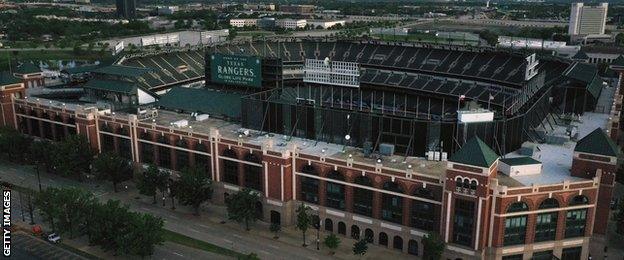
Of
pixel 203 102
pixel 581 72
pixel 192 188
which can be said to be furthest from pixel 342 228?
pixel 581 72

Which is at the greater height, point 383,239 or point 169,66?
point 169,66

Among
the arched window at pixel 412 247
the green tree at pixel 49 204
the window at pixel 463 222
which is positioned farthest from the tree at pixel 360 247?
the green tree at pixel 49 204

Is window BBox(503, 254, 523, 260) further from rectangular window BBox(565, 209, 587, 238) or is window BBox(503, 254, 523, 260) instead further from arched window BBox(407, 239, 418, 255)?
arched window BBox(407, 239, 418, 255)

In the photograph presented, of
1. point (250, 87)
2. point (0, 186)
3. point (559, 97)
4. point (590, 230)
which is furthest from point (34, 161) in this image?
point (559, 97)

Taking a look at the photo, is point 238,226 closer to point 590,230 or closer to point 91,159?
point 91,159

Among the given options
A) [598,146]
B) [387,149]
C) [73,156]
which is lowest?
[73,156]

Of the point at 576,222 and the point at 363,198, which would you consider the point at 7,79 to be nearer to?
the point at 363,198

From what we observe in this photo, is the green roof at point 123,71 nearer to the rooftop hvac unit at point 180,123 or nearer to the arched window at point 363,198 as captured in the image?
the rooftop hvac unit at point 180,123

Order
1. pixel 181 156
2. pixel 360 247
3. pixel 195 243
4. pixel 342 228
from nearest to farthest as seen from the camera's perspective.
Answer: pixel 360 247, pixel 195 243, pixel 342 228, pixel 181 156
